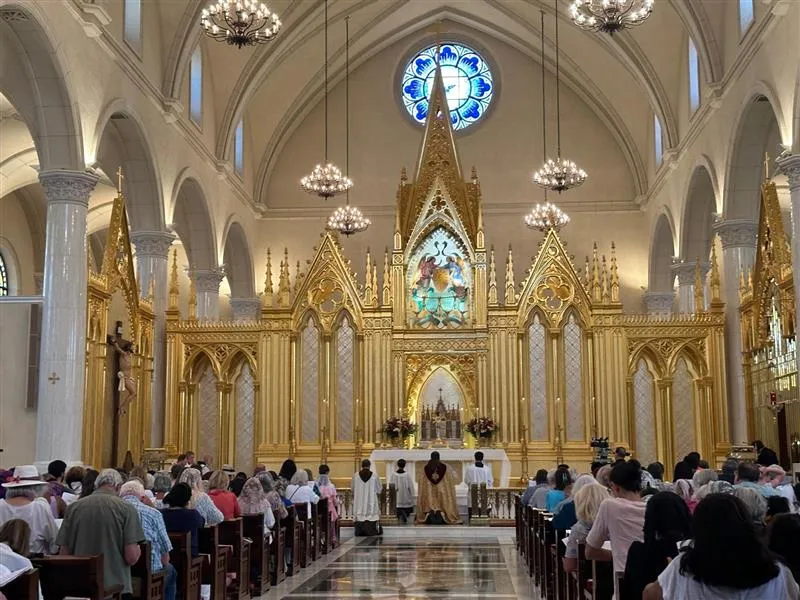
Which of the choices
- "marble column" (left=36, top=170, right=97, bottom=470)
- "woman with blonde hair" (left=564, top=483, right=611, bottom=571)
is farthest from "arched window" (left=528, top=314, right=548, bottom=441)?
"woman with blonde hair" (left=564, top=483, right=611, bottom=571)

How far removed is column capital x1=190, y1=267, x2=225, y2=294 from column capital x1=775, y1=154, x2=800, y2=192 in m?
15.5

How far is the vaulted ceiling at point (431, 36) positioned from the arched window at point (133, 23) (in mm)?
1992

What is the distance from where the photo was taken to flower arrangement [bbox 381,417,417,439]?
22.0 meters

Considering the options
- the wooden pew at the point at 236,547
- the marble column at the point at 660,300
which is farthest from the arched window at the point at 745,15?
the wooden pew at the point at 236,547

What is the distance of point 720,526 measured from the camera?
13.5 ft

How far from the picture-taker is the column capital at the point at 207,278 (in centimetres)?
2773

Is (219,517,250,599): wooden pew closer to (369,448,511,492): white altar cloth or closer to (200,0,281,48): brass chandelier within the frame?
(200,0,281,48): brass chandelier

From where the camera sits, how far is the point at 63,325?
667 inches

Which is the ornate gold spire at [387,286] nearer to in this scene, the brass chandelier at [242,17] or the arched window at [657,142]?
the brass chandelier at [242,17]

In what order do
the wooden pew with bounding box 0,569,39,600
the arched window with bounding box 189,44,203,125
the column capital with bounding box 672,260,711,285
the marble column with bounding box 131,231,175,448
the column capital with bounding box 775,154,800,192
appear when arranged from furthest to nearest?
1. the column capital with bounding box 672,260,711,285
2. the arched window with bounding box 189,44,203,125
3. the marble column with bounding box 131,231,175,448
4. the column capital with bounding box 775,154,800,192
5. the wooden pew with bounding box 0,569,39,600

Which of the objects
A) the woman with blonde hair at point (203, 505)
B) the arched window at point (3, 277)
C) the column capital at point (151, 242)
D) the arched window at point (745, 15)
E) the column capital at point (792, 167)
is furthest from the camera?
the arched window at point (3, 277)

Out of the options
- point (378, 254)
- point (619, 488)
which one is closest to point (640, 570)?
point (619, 488)

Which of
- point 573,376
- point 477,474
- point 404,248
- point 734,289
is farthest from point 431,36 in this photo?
point 477,474

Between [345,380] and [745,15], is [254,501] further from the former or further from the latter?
[745,15]
